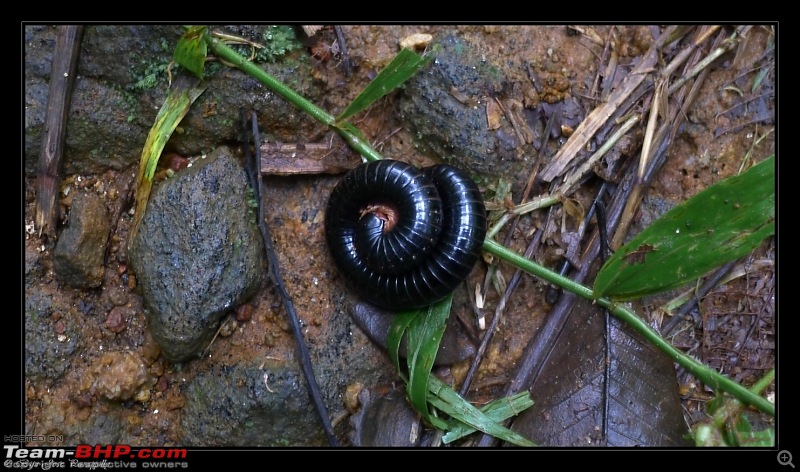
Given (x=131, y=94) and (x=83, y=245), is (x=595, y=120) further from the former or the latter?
(x=83, y=245)

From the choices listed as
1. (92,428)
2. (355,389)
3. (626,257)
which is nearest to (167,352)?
(92,428)

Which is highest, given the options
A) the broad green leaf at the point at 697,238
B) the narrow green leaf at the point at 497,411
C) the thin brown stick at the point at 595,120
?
the thin brown stick at the point at 595,120

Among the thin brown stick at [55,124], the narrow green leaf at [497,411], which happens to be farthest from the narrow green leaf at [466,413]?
the thin brown stick at [55,124]

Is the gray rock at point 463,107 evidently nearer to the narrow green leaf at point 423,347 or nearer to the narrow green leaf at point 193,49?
the narrow green leaf at point 423,347

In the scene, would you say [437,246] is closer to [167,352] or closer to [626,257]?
[626,257]
